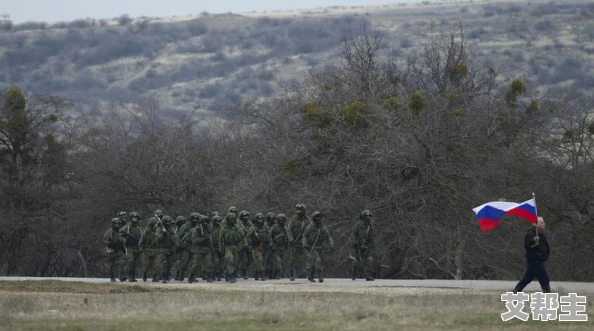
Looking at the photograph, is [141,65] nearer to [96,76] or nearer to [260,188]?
[96,76]

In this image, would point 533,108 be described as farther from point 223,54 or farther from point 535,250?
point 223,54

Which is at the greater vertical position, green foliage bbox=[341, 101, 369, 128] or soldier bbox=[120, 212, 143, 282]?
green foliage bbox=[341, 101, 369, 128]

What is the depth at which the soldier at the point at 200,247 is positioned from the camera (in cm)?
3447

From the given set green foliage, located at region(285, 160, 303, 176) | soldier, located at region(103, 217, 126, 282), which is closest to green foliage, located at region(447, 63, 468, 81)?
green foliage, located at region(285, 160, 303, 176)

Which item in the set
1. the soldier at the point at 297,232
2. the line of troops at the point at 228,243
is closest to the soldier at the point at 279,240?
the line of troops at the point at 228,243

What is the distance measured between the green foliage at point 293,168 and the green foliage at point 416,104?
380cm

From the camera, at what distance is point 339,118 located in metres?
44.7

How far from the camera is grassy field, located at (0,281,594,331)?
21406mm

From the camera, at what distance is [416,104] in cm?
4325

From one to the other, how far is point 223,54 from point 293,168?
143 metres

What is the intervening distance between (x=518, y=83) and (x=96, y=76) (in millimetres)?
133256

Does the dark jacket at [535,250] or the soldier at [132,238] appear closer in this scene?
the dark jacket at [535,250]

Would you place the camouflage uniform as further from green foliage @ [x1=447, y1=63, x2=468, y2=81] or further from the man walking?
green foliage @ [x1=447, y1=63, x2=468, y2=81]

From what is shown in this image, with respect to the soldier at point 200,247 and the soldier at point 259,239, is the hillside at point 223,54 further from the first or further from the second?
the soldier at point 200,247
